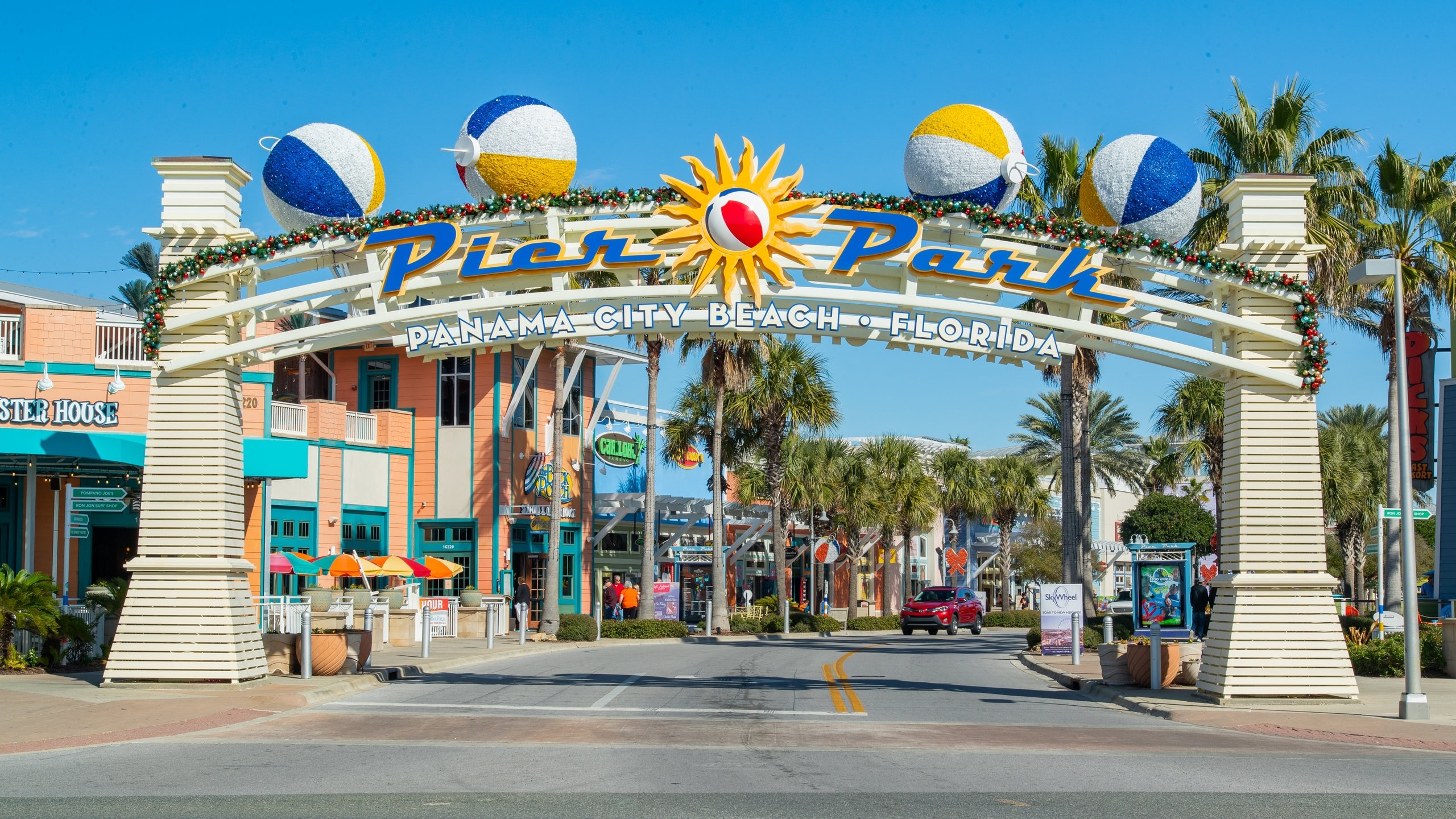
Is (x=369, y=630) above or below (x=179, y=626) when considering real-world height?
below

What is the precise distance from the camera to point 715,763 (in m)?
11.2

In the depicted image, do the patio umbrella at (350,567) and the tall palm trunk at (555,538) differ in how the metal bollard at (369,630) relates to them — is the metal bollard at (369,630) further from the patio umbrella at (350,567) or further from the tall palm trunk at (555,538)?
the tall palm trunk at (555,538)

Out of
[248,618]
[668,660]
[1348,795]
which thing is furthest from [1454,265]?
[248,618]

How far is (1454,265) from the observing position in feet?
90.0

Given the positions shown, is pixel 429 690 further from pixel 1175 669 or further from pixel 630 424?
pixel 630 424

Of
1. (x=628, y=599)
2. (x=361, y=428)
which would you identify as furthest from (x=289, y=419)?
(x=628, y=599)

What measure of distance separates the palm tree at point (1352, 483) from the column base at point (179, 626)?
4340 cm

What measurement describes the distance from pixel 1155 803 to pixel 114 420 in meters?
23.9

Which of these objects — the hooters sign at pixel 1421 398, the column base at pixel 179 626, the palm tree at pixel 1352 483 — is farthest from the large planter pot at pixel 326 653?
the palm tree at pixel 1352 483

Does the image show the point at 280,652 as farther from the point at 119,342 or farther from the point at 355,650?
the point at 119,342

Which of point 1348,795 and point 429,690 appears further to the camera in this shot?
point 429,690

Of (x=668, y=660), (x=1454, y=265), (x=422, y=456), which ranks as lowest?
(x=668, y=660)

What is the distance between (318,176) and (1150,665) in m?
13.3

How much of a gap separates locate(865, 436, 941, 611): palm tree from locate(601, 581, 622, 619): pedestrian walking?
13.6 m
